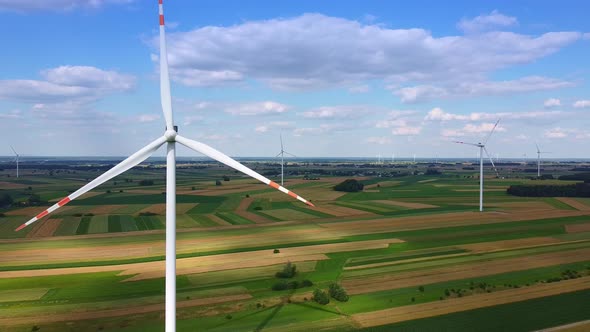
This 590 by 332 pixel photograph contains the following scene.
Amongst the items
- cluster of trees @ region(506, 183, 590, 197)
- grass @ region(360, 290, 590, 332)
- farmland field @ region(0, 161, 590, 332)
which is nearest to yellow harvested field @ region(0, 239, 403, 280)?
farmland field @ region(0, 161, 590, 332)

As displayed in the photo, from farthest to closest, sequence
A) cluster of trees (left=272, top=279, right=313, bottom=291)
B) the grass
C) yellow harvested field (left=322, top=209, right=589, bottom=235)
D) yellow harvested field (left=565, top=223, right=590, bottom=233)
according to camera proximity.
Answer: yellow harvested field (left=322, top=209, right=589, bottom=235)
yellow harvested field (left=565, top=223, right=590, bottom=233)
cluster of trees (left=272, top=279, right=313, bottom=291)
the grass

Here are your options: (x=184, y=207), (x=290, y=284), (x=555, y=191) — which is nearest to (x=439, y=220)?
(x=290, y=284)

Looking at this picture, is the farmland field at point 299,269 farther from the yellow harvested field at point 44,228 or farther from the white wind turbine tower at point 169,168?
the white wind turbine tower at point 169,168

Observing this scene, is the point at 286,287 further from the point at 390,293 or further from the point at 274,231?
the point at 274,231

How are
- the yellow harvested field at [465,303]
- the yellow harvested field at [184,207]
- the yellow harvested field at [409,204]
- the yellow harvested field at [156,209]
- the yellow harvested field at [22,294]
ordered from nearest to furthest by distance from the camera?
the yellow harvested field at [465,303]
the yellow harvested field at [22,294]
the yellow harvested field at [156,209]
the yellow harvested field at [184,207]
the yellow harvested field at [409,204]

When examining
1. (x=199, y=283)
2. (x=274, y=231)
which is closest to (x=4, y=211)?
(x=274, y=231)

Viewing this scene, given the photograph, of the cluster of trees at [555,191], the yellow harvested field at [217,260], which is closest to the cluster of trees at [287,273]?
the yellow harvested field at [217,260]

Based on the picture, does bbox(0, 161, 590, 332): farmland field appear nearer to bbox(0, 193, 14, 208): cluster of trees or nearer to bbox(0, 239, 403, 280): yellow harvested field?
bbox(0, 239, 403, 280): yellow harvested field
